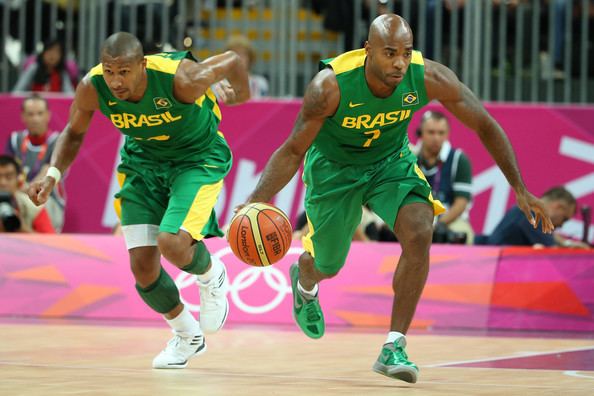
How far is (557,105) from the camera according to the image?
13141mm

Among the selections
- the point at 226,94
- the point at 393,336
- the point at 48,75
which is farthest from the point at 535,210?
Answer: the point at 48,75

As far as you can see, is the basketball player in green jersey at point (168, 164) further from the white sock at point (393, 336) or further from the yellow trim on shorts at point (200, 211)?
the white sock at point (393, 336)

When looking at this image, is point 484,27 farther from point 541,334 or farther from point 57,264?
point 57,264

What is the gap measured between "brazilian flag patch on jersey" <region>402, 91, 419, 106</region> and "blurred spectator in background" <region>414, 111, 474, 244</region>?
477cm

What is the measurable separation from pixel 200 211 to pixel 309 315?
1.16 m

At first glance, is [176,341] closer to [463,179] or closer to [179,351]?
[179,351]

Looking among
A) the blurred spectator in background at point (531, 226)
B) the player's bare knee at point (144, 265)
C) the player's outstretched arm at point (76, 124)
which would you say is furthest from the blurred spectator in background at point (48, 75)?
the player's bare knee at point (144, 265)

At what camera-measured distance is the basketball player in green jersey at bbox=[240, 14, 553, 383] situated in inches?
273

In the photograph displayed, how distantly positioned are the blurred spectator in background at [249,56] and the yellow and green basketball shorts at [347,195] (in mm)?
5858

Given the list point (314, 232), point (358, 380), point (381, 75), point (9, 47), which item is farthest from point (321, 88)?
point (9, 47)

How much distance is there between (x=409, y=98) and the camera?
23.6ft

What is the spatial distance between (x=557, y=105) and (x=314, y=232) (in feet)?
20.0

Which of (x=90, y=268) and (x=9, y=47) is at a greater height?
(x=9, y=47)

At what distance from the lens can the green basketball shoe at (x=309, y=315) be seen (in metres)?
8.27
